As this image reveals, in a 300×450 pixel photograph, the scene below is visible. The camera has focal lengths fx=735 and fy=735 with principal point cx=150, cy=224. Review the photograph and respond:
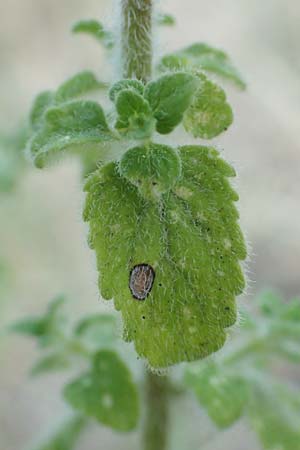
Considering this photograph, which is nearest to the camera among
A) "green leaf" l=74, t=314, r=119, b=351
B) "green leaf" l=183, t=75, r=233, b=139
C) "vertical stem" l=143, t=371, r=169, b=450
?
"green leaf" l=183, t=75, r=233, b=139

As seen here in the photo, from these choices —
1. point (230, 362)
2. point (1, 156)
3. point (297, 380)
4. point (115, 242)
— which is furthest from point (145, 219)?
point (297, 380)

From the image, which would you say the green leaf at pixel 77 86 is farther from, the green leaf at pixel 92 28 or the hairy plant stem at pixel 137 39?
the hairy plant stem at pixel 137 39

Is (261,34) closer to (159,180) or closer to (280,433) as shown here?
(280,433)

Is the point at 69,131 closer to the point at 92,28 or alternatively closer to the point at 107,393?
the point at 92,28

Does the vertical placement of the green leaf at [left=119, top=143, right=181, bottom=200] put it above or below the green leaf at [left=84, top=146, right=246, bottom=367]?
above

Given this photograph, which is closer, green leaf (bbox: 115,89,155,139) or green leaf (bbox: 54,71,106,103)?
green leaf (bbox: 115,89,155,139)

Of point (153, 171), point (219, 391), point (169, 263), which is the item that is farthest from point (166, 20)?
point (219, 391)

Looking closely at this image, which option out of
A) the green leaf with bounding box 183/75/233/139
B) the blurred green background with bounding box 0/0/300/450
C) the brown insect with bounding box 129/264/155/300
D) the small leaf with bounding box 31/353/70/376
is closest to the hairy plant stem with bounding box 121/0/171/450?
the green leaf with bounding box 183/75/233/139

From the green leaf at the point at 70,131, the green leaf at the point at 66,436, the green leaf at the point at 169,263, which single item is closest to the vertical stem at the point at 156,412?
the green leaf at the point at 66,436

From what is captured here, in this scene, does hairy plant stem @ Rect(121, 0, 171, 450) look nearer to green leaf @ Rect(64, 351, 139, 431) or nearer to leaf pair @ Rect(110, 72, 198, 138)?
leaf pair @ Rect(110, 72, 198, 138)
